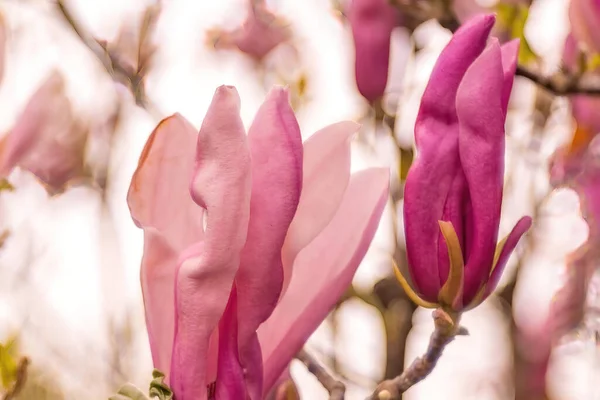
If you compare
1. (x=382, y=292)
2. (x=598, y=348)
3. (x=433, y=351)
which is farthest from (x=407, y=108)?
(x=433, y=351)

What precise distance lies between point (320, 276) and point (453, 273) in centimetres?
6

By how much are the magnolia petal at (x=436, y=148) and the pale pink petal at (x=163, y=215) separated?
0.10 meters

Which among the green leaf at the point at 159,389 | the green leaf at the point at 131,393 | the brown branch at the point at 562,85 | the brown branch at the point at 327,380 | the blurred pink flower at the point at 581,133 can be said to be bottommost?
the blurred pink flower at the point at 581,133

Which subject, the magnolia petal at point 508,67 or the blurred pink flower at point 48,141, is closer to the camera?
the magnolia petal at point 508,67

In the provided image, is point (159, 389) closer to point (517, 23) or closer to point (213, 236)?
point (213, 236)

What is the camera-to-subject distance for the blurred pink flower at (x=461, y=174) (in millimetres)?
292

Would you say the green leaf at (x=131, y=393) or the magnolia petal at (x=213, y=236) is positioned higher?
the magnolia petal at (x=213, y=236)

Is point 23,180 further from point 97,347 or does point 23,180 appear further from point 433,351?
point 433,351

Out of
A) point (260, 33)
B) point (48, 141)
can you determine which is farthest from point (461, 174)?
point (260, 33)

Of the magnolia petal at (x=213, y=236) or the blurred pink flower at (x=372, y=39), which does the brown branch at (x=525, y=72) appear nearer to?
the blurred pink flower at (x=372, y=39)

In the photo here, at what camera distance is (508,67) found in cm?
31

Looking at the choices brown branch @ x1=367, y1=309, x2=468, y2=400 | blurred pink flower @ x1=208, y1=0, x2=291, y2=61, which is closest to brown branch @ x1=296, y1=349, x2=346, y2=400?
brown branch @ x1=367, y1=309, x2=468, y2=400

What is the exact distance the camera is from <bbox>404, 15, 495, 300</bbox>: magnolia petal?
0.30 metres

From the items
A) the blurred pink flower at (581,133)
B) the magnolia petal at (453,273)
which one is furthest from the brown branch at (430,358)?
A: the blurred pink flower at (581,133)
